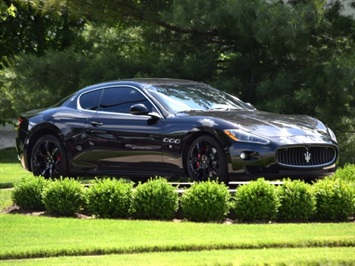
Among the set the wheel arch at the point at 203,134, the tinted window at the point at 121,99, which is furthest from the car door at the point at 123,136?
the wheel arch at the point at 203,134

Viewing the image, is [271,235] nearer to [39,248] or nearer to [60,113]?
[39,248]

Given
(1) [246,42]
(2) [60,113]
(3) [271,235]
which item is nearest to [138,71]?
(1) [246,42]

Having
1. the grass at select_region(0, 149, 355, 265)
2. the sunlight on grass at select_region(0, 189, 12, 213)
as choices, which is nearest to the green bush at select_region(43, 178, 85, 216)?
the grass at select_region(0, 149, 355, 265)

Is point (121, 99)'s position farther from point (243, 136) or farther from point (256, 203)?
point (256, 203)

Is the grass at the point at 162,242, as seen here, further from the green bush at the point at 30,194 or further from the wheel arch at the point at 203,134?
the wheel arch at the point at 203,134

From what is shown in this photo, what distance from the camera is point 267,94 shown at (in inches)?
853

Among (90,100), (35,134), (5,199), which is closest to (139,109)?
(90,100)

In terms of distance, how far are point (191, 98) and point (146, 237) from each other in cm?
386

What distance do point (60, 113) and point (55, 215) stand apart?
2.01m

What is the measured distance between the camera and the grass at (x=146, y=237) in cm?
1128

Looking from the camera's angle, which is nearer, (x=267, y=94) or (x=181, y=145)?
(x=181, y=145)

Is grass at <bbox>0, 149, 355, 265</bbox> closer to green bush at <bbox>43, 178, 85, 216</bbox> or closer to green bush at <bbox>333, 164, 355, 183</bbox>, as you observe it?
green bush at <bbox>43, 178, 85, 216</bbox>

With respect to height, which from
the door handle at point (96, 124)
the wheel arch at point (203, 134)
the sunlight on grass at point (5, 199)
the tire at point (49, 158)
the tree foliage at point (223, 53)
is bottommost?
the sunlight on grass at point (5, 199)

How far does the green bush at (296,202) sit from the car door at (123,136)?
1.83 meters
